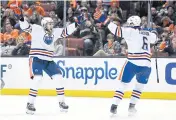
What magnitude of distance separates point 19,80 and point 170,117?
4.00 meters

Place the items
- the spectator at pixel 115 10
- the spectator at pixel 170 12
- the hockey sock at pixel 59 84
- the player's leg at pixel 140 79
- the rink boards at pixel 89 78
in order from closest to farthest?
the player's leg at pixel 140 79
the hockey sock at pixel 59 84
the rink boards at pixel 89 78
the spectator at pixel 170 12
the spectator at pixel 115 10

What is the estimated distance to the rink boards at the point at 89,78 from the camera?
399 inches

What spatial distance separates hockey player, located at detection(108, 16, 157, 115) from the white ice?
0.33m

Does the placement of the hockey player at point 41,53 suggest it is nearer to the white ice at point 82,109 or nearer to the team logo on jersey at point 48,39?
the team logo on jersey at point 48,39

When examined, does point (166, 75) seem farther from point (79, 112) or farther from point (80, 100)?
point (79, 112)

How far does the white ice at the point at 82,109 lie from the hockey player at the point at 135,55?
1.07 feet

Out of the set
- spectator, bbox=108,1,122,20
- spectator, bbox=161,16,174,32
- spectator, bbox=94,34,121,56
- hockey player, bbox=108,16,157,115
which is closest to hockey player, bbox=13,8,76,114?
hockey player, bbox=108,16,157,115

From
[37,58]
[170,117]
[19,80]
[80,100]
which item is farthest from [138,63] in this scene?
[19,80]

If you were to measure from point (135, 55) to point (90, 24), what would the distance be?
3287mm

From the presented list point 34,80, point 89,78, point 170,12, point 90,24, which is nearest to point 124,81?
point 34,80

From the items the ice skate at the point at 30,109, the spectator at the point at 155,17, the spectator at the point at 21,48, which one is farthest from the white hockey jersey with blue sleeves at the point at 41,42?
the spectator at the point at 155,17

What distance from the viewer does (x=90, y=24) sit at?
1106 cm

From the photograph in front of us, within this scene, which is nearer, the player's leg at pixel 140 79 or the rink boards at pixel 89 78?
the player's leg at pixel 140 79

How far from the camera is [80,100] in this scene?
9891mm
